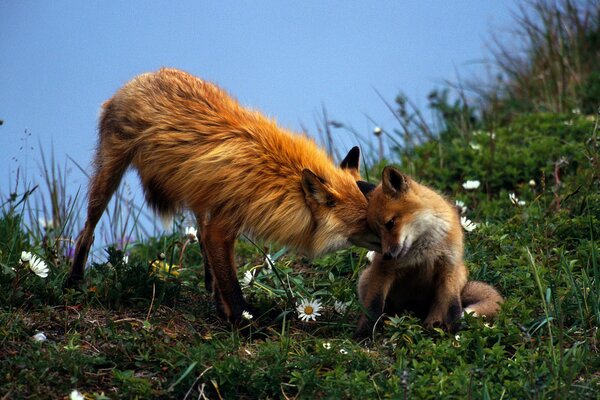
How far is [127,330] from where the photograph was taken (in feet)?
Result: 17.9

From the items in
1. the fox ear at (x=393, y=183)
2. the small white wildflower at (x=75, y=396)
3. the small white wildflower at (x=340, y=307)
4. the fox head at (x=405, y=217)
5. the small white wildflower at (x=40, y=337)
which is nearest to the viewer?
the small white wildflower at (x=75, y=396)

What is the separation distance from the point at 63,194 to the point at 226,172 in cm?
252

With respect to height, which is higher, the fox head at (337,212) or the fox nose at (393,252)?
the fox head at (337,212)

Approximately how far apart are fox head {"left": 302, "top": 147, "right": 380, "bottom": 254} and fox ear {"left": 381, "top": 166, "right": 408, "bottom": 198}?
0.76ft

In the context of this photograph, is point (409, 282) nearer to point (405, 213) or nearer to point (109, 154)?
point (405, 213)

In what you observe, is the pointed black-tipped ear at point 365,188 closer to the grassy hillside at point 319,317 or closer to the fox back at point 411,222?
the fox back at point 411,222

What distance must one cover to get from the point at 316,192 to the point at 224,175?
688 mm

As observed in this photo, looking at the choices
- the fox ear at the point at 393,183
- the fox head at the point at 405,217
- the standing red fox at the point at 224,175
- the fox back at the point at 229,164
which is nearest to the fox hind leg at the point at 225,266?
the standing red fox at the point at 224,175

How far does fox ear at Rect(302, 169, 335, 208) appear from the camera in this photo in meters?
5.86

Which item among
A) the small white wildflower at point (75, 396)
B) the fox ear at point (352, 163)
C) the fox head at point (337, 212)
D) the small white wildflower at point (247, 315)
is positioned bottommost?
the small white wildflower at point (75, 396)

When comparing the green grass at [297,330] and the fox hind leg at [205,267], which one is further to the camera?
the fox hind leg at [205,267]

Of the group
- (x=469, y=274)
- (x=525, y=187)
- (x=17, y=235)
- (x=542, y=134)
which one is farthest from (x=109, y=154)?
(x=542, y=134)

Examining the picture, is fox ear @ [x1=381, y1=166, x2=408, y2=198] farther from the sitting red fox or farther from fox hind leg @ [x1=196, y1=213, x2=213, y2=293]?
fox hind leg @ [x1=196, y1=213, x2=213, y2=293]

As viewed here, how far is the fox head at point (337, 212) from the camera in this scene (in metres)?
5.84
